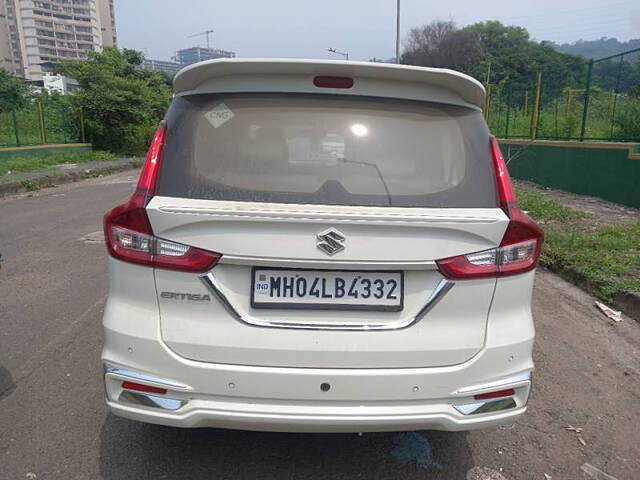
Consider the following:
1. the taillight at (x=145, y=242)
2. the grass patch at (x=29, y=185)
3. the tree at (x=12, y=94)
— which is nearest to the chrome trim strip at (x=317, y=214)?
the taillight at (x=145, y=242)

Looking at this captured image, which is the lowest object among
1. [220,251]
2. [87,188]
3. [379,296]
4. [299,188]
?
[87,188]

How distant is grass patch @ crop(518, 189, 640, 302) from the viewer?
5.01 metres

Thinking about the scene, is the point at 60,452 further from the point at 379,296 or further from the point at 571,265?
the point at 571,265

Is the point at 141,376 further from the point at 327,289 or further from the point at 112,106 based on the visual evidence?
the point at 112,106

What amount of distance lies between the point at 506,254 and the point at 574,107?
36.6 ft

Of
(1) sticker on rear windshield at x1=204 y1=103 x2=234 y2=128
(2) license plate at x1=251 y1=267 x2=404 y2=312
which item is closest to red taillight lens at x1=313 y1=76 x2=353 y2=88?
(1) sticker on rear windshield at x1=204 y1=103 x2=234 y2=128

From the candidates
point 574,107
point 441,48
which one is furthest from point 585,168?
point 441,48

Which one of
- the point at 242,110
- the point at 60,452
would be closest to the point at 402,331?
the point at 242,110

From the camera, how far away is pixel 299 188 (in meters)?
2.15

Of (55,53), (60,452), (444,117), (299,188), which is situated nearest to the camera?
(299,188)

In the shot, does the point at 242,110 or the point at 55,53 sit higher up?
the point at 55,53

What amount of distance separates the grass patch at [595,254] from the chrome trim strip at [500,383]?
3.12 m

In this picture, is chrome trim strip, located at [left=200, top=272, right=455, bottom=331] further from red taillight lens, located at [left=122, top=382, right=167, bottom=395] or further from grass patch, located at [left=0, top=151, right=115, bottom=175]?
grass patch, located at [left=0, top=151, right=115, bottom=175]

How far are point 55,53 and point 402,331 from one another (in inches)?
5443
